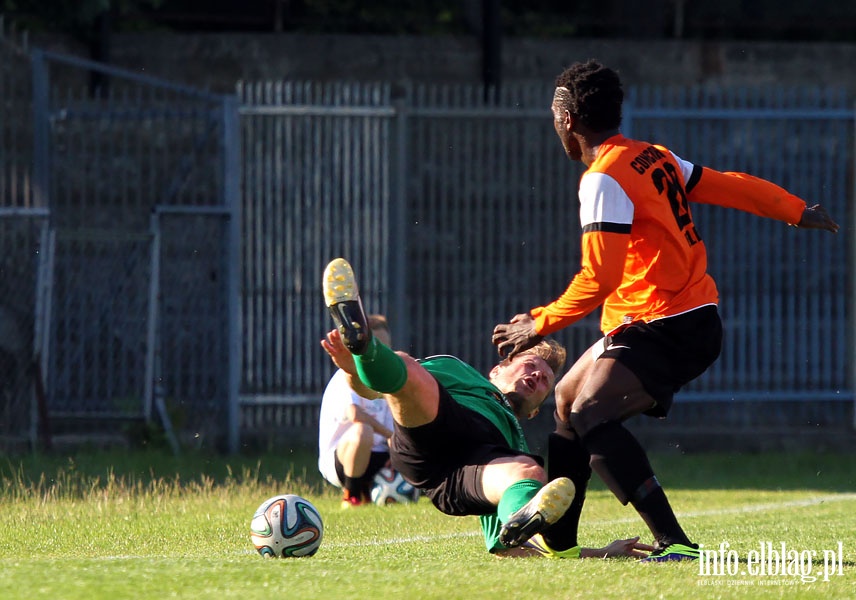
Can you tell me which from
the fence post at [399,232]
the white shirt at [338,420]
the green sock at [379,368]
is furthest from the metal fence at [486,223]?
the green sock at [379,368]

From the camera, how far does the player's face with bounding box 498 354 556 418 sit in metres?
6.71

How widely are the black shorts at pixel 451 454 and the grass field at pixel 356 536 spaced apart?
249 mm

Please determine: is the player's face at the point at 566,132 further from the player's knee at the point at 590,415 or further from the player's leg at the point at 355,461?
the player's leg at the point at 355,461

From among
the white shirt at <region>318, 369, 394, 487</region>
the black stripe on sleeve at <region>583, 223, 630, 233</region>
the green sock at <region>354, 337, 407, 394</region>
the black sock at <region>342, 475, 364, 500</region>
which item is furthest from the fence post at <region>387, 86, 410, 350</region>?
the green sock at <region>354, 337, 407, 394</region>

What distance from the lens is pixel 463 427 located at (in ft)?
19.9

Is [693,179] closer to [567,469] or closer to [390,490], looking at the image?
[567,469]

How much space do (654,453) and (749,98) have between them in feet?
11.0

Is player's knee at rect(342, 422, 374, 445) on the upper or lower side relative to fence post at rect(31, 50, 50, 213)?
lower

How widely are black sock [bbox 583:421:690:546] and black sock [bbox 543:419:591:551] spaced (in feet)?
1.11

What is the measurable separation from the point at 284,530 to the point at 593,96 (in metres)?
2.16

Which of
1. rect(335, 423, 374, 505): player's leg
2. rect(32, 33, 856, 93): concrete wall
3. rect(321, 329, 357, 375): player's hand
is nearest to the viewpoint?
rect(321, 329, 357, 375): player's hand

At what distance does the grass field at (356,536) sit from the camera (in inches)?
194

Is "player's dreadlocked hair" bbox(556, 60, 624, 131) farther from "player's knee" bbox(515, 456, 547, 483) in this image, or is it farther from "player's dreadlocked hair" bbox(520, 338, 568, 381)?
"player's knee" bbox(515, 456, 547, 483)

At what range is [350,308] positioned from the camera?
18.4 ft
